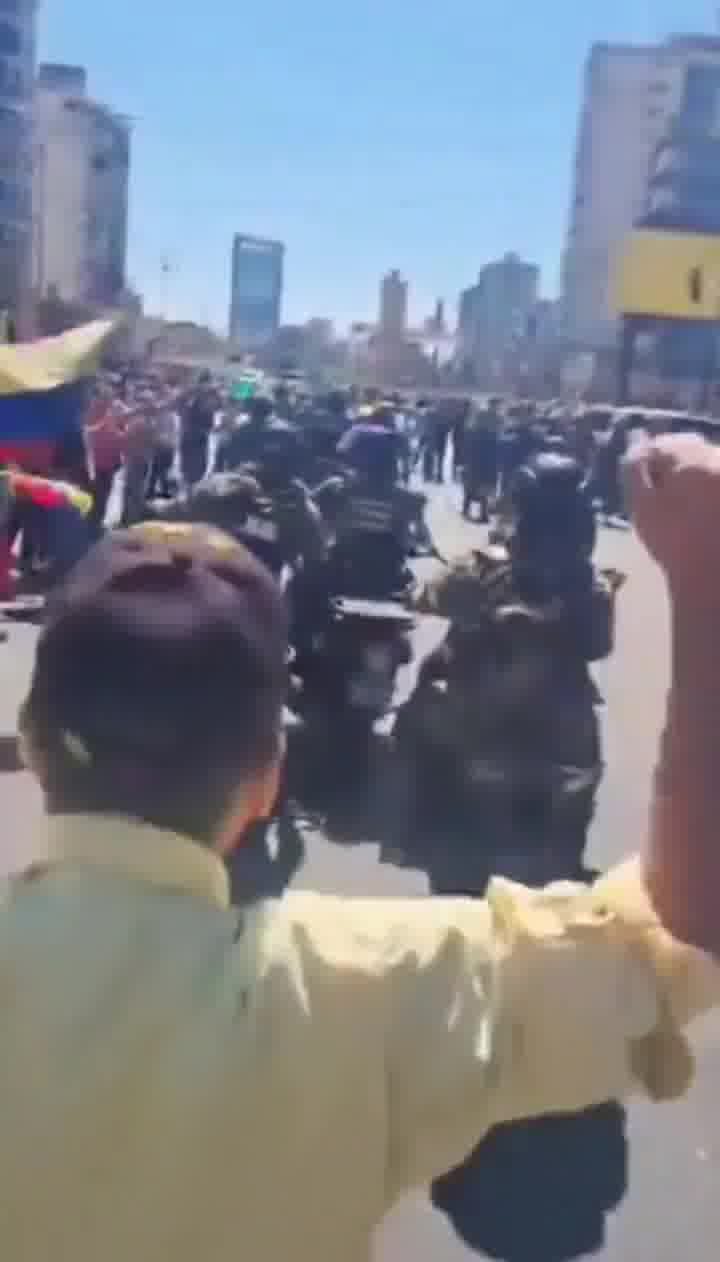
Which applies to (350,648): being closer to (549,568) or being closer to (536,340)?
(549,568)

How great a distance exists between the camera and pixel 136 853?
143cm

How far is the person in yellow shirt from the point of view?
1.36 metres

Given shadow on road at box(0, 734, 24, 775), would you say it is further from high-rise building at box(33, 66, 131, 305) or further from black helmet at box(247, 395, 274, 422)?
high-rise building at box(33, 66, 131, 305)

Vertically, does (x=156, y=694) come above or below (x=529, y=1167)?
above

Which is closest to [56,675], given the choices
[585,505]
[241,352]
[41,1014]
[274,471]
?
[41,1014]

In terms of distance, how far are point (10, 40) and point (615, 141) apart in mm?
48574

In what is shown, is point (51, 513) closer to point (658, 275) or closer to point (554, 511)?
point (554, 511)

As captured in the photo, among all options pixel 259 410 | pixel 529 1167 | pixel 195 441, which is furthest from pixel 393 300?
pixel 529 1167

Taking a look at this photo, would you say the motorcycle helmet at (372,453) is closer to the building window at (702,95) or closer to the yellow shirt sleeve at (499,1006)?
the yellow shirt sleeve at (499,1006)

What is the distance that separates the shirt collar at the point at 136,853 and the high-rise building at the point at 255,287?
132682 millimetres

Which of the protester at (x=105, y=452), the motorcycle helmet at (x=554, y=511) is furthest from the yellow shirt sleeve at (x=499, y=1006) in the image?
the protester at (x=105, y=452)

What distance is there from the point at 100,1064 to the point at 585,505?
4.61 m

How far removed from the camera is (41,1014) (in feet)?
4.46

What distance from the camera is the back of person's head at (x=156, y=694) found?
1443 mm
